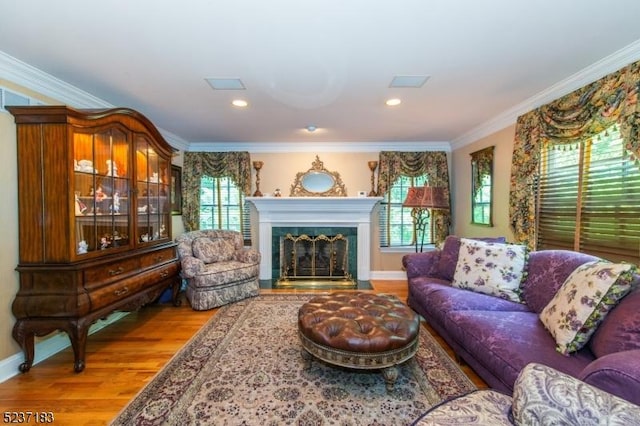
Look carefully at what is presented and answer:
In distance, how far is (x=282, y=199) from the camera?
15.8 feet

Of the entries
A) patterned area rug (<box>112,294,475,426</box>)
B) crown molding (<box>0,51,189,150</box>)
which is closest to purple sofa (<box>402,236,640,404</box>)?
patterned area rug (<box>112,294,475,426</box>)

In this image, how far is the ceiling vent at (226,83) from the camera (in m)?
2.58

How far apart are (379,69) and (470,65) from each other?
71 centimetres

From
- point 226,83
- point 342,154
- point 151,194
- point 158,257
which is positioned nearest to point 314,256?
point 342,154

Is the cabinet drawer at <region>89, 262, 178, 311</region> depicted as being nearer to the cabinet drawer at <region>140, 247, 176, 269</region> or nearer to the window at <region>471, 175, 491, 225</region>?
the cabinet drawer at <region>140, 247, 176, 269</region>

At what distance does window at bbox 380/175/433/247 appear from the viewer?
512 cm

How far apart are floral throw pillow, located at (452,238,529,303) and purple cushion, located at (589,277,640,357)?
859mm

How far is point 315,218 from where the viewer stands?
196 inches

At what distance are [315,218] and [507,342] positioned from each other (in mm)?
3464

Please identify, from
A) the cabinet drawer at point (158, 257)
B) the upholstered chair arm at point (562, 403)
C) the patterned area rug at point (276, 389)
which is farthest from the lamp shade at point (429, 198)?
the cabinet drawer at point (158, 257)

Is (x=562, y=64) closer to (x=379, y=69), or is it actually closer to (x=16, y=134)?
(x=379, y=69)

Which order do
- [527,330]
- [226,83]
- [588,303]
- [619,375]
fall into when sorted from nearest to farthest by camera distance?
[619,375] < [588,303] < [527,330] < [226,83]

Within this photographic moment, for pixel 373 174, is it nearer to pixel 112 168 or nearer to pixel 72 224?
pixel 112 168

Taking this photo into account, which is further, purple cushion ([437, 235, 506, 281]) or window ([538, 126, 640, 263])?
purple cushion ([437, 235, 506, 281])
